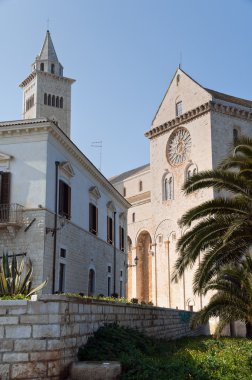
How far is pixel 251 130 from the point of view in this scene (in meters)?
43.8

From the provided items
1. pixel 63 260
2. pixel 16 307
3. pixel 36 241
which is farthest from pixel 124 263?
pixel 16 307

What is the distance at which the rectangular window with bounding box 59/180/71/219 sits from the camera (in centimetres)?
2131

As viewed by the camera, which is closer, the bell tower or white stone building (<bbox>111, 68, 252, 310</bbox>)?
white stone building (<bbox>111, 68, 252, 310</bbox>)

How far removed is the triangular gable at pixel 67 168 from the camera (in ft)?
70.4

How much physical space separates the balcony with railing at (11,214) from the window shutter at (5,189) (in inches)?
11.3

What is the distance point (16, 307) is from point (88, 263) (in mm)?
16152

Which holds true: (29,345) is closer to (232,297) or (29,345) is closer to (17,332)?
(17,332)

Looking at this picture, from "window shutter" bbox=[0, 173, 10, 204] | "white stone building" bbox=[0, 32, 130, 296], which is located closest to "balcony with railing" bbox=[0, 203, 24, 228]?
"white stone building" bbox=[0, 32, 130, 296]

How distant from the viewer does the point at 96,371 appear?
887 cm

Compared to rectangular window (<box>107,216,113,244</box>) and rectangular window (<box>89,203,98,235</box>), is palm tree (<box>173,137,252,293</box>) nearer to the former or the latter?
rectangular window (<box>89,203,98,235</box>)

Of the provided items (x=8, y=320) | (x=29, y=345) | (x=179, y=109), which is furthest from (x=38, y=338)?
(x=179, y=109)

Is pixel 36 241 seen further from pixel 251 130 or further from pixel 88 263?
pixel 251 130

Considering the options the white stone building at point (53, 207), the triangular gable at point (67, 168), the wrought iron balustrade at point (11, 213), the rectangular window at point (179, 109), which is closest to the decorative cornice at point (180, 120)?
the rectangular window at point (179, 109)

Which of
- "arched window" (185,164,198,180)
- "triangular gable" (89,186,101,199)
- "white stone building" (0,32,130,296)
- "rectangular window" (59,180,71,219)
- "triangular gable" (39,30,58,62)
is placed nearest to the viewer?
"white stone building" (0,32,130,296)
